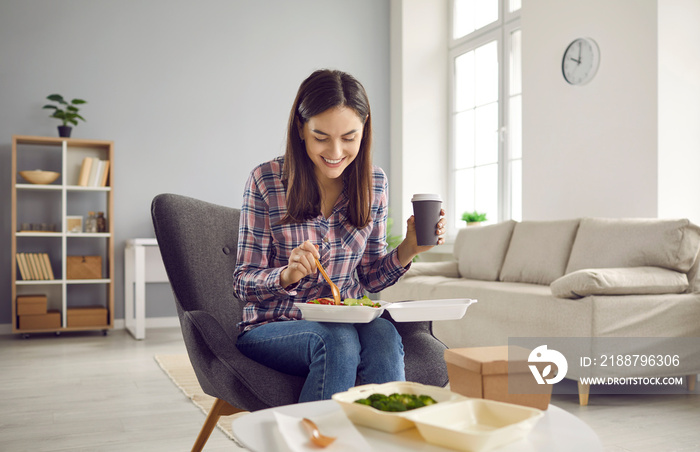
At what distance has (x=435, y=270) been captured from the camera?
4.26 metres

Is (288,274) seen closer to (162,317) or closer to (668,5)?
(668,5)

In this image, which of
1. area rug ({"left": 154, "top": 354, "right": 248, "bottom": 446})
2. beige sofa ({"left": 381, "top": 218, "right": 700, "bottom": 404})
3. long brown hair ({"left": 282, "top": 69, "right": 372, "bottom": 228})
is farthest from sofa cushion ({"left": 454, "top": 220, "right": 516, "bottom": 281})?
long brown hair ({"left": 282, "top": 69, "right": 372, "bottom": 228})

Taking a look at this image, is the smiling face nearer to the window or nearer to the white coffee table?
the white coffee table

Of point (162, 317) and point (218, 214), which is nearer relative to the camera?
point (218, 214)

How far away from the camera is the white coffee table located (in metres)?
0.76

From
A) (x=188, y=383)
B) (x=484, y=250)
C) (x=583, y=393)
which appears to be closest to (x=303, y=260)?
(x=583, y=393)

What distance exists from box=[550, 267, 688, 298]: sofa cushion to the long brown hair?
53.3 inches

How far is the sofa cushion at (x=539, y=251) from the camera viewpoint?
344 centimetres

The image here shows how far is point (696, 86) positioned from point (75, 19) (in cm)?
432

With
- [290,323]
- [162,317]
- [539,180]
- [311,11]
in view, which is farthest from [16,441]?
[311,11]

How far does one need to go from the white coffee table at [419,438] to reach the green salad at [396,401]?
1.2 inches

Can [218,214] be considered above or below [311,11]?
below

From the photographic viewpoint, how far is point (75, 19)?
4.92m

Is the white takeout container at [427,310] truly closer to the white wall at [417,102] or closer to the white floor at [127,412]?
the white floor at [127,412]
